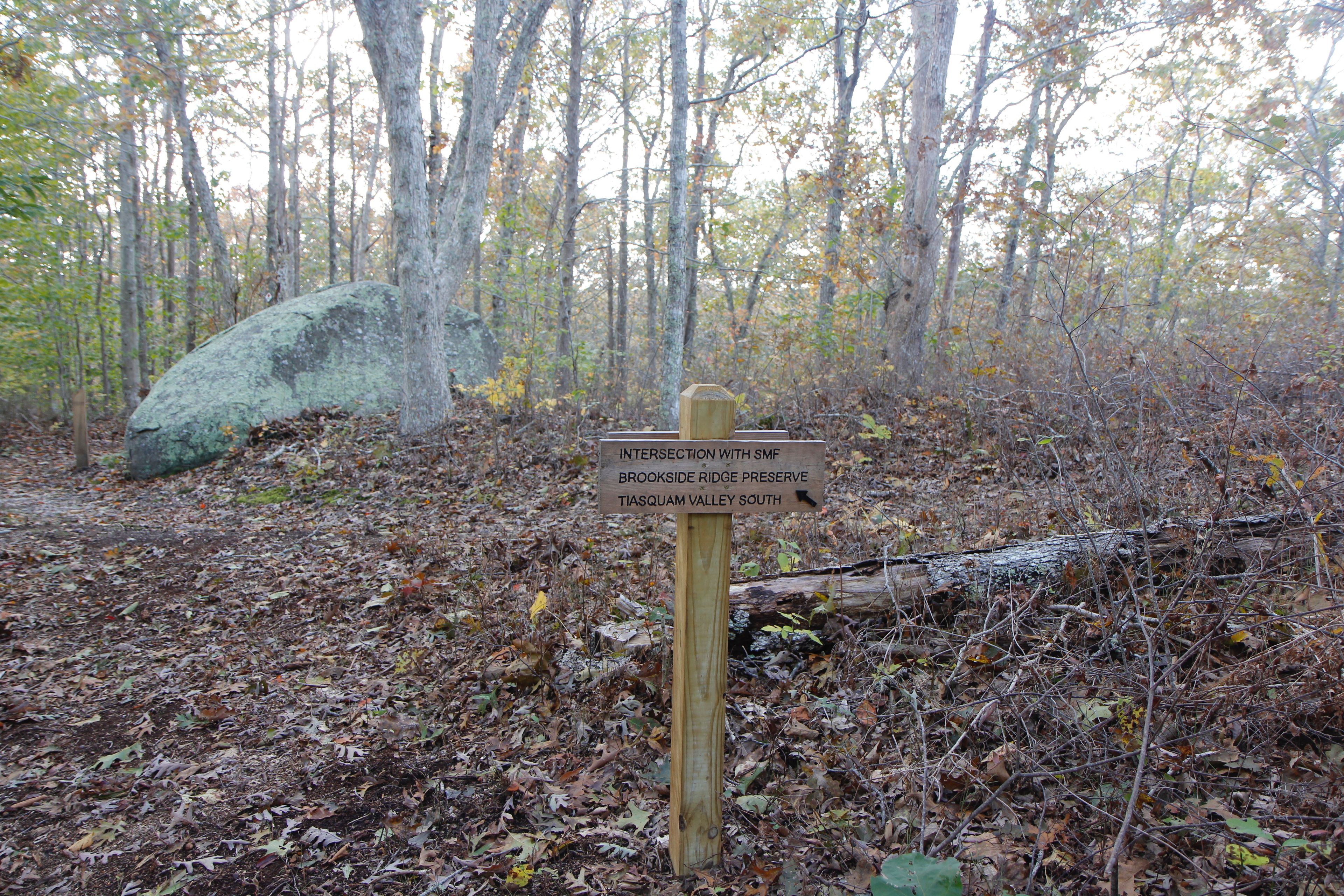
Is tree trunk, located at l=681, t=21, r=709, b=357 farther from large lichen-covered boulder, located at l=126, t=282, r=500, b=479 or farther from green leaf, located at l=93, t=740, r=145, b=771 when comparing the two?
green leaf, located at l=93, t=740, r=145, b=771

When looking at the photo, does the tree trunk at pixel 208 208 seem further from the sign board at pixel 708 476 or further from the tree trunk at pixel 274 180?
the sign board at pixel 708 476

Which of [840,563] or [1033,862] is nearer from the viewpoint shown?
[1033,862]

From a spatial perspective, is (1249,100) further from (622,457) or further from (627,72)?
(622,457)

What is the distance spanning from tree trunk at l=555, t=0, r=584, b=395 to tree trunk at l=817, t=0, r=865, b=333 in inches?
186

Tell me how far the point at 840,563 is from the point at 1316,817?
110 inches

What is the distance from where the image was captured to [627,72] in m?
18.7

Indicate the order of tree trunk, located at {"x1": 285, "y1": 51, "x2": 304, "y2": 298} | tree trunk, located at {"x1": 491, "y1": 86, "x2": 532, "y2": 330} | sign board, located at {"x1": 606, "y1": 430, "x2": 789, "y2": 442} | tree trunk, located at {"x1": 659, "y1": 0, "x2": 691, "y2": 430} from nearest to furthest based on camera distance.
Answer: sign board, located at {"x1": 606, "y1": 430, "x2": 789, "y2": 442} < tree trunk, located at {"x1": 659, "y1": 0, "x2": 691, "y2": 430} < tree trunk, located at {"x1": 491, "y1": 86, "x2": 532, "y2": 330} < tree trunk, located at {"x1": 285, "y1": 51, "x2": 304, "y2": 298}

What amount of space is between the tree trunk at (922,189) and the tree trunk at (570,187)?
5.70 meters

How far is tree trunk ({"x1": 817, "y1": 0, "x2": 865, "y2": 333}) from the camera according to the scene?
41.2 ft

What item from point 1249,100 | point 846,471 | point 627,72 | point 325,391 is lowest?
point 846,471

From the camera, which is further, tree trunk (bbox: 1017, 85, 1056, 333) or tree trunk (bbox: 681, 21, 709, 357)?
tree trunk (bbox: 681, 21, 709, 357)

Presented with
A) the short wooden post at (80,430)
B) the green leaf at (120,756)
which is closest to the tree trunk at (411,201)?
the short wooden post at (80,430)

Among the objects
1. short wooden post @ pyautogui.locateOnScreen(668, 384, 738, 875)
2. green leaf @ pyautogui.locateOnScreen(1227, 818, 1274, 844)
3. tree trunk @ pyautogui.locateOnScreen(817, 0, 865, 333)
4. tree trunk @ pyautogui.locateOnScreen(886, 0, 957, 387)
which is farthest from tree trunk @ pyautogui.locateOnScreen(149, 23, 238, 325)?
green leaf @ pyautogui.locateOnScreen(1227, 818, 1274, 844)

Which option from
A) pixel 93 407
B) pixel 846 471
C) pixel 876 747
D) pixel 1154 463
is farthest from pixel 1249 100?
pixel 93 407
